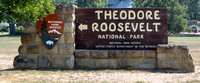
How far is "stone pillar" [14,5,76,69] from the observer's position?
10508mm

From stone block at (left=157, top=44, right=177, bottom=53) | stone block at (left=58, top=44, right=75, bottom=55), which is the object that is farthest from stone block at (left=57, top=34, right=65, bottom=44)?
stone block at (left=157, top=44, right=177, bottom=53)

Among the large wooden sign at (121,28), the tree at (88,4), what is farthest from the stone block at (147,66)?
the tree at (88,4)

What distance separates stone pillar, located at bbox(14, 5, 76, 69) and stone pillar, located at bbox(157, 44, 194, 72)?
320 cm

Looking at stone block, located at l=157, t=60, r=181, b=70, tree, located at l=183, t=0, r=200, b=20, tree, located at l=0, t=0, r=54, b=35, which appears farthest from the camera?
tree, located at l=183, t=0, r=200, b=20

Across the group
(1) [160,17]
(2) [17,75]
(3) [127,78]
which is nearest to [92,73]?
(3) [127,78]

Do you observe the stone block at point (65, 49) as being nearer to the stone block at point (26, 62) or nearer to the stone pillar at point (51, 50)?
the stone pillar at point (51, 50)

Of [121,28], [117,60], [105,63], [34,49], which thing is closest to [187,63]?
[117,60]

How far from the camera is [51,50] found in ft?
34.8

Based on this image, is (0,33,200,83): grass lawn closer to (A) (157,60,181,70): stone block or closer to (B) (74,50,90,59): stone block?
(A) (157,60,181,70): stone block

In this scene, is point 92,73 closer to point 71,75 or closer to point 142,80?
point 71,75

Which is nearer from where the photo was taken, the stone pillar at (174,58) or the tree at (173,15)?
the stone pillar at (174,58)

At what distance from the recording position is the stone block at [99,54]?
1053cm

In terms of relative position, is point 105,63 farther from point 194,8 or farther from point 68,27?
point 194,8

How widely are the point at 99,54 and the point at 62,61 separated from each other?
1.37 meters
